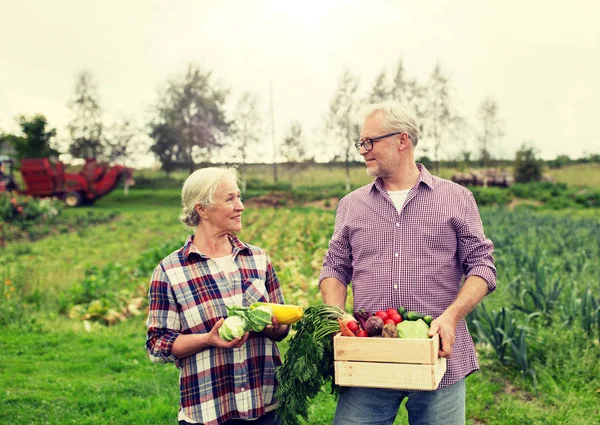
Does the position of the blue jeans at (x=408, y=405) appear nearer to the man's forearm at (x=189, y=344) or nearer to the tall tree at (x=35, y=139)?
the man's forearm at (x=189, y=344)

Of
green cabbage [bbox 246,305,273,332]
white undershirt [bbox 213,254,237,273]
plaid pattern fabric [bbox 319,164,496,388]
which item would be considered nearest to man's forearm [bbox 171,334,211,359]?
green cabbage [bbox 246,305,273,332]

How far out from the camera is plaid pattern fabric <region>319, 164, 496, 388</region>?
3.07m

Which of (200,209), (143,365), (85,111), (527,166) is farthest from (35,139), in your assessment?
(200,209)

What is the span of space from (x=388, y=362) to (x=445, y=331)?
0.34 meters

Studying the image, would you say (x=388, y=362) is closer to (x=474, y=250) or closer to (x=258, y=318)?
(x=258, y=318)

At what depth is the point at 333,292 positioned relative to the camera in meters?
3.30

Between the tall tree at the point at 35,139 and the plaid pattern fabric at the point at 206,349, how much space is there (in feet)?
138

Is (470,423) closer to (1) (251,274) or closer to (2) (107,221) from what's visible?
(1) (251,274)

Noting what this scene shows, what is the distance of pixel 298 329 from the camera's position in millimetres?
3045

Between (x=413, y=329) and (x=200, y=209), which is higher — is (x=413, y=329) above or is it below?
below

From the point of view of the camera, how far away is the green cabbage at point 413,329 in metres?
2.72

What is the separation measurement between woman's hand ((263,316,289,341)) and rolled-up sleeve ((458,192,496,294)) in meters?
0.98

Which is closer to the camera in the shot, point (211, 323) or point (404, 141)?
point (211, 323)

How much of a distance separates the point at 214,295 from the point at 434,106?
1498 inches
